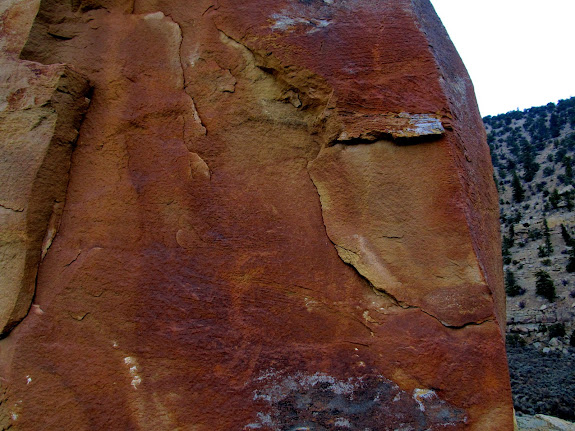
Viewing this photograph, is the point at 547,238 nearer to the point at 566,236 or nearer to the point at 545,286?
the point at 566,236

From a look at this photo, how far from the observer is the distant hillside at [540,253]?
6.45m

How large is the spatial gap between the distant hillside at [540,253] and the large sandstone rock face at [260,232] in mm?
4136

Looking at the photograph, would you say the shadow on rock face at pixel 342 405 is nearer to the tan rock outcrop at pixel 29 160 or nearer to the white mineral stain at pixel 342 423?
the white mineral stain at pixel 342 423

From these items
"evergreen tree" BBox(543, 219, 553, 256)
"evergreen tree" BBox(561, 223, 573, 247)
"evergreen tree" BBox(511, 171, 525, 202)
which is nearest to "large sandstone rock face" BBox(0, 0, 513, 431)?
"evergreen tree" BBox(561, 223, 573, 247)

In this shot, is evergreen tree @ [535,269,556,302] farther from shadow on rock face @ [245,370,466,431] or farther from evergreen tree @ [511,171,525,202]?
shadow on rock face @ [245,370,466,431]

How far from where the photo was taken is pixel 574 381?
618 centimetres

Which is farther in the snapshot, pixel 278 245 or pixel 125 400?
pixel 278 245

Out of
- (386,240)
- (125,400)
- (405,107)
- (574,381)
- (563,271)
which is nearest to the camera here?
(125,400)

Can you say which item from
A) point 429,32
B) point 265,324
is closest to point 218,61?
point 429,32

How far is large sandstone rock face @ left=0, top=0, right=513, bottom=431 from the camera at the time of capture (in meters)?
1.61

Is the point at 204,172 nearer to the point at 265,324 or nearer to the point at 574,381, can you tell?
the point at 265,324

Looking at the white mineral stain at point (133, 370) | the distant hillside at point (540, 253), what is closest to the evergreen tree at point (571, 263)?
the distant hillside at point (540, 253)

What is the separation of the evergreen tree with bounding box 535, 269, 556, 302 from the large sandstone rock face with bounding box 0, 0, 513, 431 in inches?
371

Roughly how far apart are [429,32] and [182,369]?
191 cm
